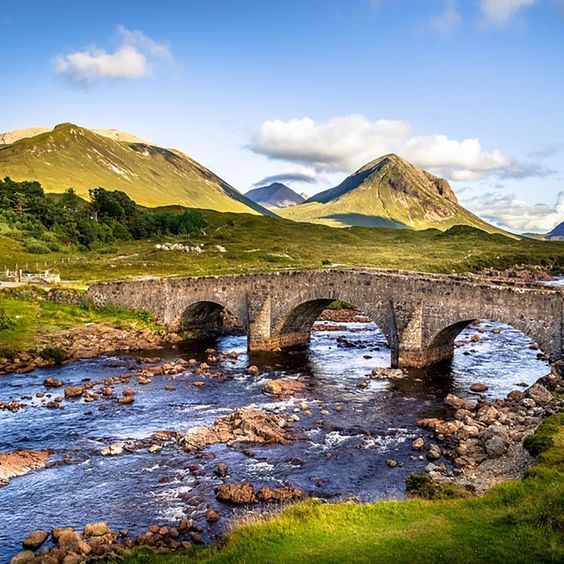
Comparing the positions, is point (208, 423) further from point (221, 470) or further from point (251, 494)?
point (251, 494)

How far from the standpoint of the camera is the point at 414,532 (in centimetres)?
1827

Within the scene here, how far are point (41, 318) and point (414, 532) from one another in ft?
157

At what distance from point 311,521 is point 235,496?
5.88 metres

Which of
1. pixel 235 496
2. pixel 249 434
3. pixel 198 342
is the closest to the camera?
pixel 235 496

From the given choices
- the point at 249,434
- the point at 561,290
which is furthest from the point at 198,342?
the point at 561,290

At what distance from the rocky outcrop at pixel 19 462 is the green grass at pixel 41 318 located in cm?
2203

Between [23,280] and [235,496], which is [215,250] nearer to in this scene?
[23,280]

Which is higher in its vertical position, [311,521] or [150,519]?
[311,521]

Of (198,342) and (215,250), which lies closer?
(198,342)

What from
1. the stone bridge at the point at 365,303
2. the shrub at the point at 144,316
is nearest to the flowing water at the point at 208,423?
the stone bridge at the point at 365,303

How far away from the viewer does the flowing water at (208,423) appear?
24.6 m

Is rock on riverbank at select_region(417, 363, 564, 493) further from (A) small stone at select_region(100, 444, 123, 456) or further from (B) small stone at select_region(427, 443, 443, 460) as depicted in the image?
(A) small stone at select_region(100, 444, 123, 456)

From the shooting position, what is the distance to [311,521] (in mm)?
19875

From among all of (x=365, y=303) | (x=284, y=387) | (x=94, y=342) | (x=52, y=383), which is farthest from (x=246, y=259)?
(x=52, y=383)
